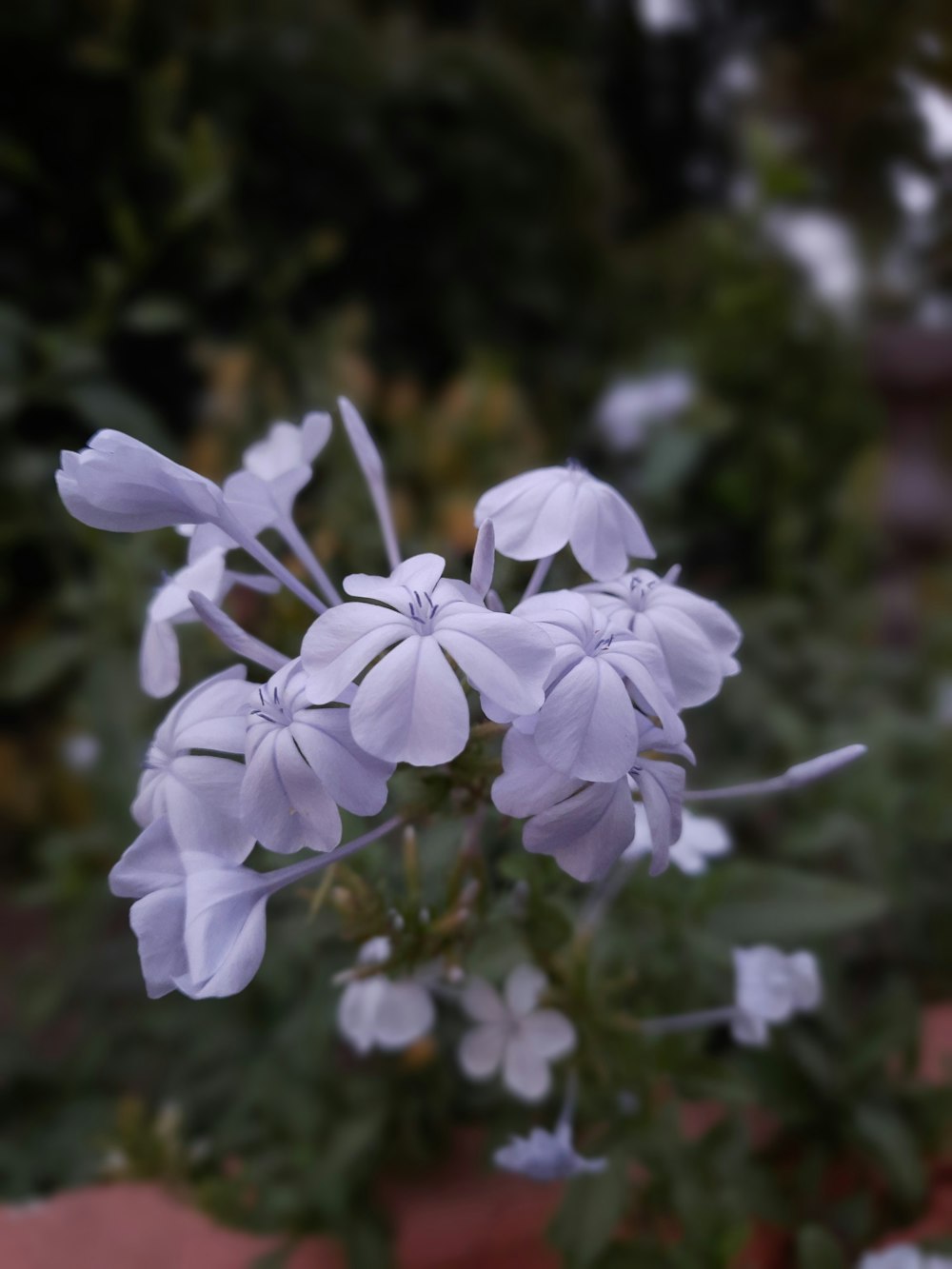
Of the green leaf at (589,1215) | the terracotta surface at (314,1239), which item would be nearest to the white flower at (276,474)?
the green leaf at (589,1215)

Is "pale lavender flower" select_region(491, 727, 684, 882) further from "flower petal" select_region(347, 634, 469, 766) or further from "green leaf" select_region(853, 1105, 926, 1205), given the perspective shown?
"green leaf" select_region(853, 1105, 926, 1205)

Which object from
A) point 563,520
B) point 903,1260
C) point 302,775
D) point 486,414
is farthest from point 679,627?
point 486,414

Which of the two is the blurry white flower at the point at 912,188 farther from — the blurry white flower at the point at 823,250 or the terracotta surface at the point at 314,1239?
the terracotta surface at the point at 314,1239

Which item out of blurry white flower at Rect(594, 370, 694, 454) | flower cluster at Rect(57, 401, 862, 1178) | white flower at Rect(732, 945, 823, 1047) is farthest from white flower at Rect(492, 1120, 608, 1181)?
blurry white flower at Rect(594, 370, 694, 454)

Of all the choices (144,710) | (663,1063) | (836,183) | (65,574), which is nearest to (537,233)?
(836,183)

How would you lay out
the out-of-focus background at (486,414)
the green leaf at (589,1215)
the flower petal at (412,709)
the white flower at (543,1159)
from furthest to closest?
the out-of-focus background at (486,414), the green leaf at (589,1215), the white flower at (543,1159), the flower petal at (412,709)

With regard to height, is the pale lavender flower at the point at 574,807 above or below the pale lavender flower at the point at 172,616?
below

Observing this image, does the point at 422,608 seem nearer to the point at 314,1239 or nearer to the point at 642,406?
the point at 314,1239
